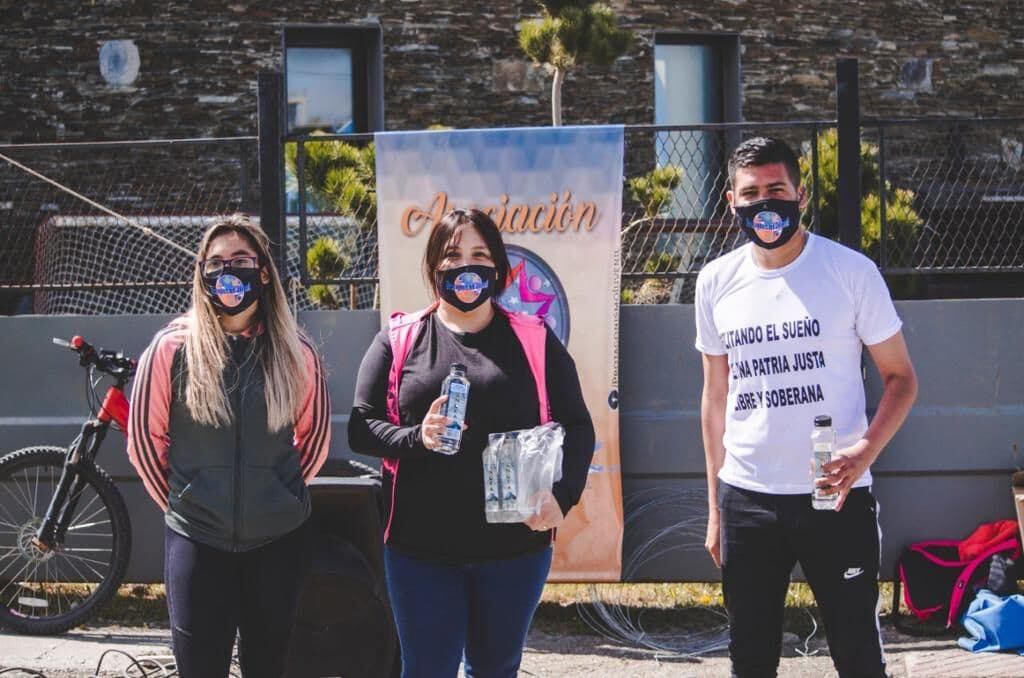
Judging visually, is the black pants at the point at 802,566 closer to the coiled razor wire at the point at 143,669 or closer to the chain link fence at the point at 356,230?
the coiled razor wire at the point at 143,669

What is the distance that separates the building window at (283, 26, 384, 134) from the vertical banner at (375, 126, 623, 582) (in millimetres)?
5814

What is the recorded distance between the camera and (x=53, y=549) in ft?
21.2

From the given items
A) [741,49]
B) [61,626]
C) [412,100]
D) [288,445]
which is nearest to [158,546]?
[61,626]

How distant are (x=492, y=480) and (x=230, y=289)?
102 centimetres

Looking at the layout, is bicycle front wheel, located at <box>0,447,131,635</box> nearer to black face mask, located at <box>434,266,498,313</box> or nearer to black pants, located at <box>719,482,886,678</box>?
black face mask, located at <box>434,266,498,313</box>

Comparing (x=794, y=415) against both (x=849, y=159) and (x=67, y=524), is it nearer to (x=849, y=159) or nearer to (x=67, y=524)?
(x=849, y=159)

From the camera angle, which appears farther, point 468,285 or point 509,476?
point 468,285

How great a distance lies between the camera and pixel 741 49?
12.7 meters

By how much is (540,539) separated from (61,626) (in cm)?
365

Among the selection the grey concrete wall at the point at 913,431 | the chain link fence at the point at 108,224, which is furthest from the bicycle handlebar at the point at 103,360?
the grey concrete wall at the point at 913,431

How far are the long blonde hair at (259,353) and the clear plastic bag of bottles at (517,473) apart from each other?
0.67m

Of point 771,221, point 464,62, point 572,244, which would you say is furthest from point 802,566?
point 464,62

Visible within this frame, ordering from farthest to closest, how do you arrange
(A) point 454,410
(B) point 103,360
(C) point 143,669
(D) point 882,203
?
(D) point 882,203 < (B) point 103,360 < (C) point 143,669 < (A) point 454,410

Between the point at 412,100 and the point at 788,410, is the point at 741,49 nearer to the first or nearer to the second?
the point at 412,100
